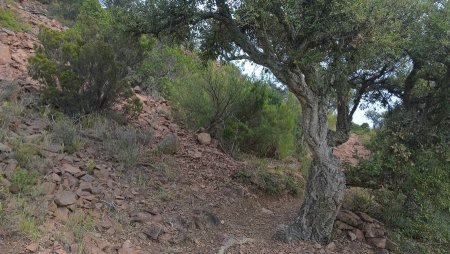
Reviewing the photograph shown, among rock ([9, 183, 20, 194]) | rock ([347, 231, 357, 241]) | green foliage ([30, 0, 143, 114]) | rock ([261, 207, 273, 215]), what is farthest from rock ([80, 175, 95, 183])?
rock ([347, 231, 357, 241])

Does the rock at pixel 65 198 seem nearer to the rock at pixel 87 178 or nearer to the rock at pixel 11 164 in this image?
the rock at pixel 87 178

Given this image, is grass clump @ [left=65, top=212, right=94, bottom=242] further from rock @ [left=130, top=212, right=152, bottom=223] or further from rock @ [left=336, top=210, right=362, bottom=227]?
rock @ [left=336, top=210, right=362, bottom=227]

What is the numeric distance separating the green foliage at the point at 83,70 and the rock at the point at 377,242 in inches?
201

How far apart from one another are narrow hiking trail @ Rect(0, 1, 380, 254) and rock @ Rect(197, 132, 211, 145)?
0.66 meters

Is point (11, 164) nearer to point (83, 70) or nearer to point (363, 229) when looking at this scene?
point (83, 70)

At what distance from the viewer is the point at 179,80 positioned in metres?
11.4

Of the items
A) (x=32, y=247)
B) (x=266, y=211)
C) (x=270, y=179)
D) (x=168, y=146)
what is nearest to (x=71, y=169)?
(x=32, y=247)

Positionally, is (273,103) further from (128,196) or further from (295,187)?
(128,196)

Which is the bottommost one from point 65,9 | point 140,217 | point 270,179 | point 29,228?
point 29,228

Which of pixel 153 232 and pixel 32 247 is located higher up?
pixel 153 232

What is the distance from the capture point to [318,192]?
609 cm

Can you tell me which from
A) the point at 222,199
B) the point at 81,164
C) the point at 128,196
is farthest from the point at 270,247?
the point at 81,164

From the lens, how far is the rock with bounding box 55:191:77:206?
17.0 ft

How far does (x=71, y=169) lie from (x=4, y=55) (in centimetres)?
451
